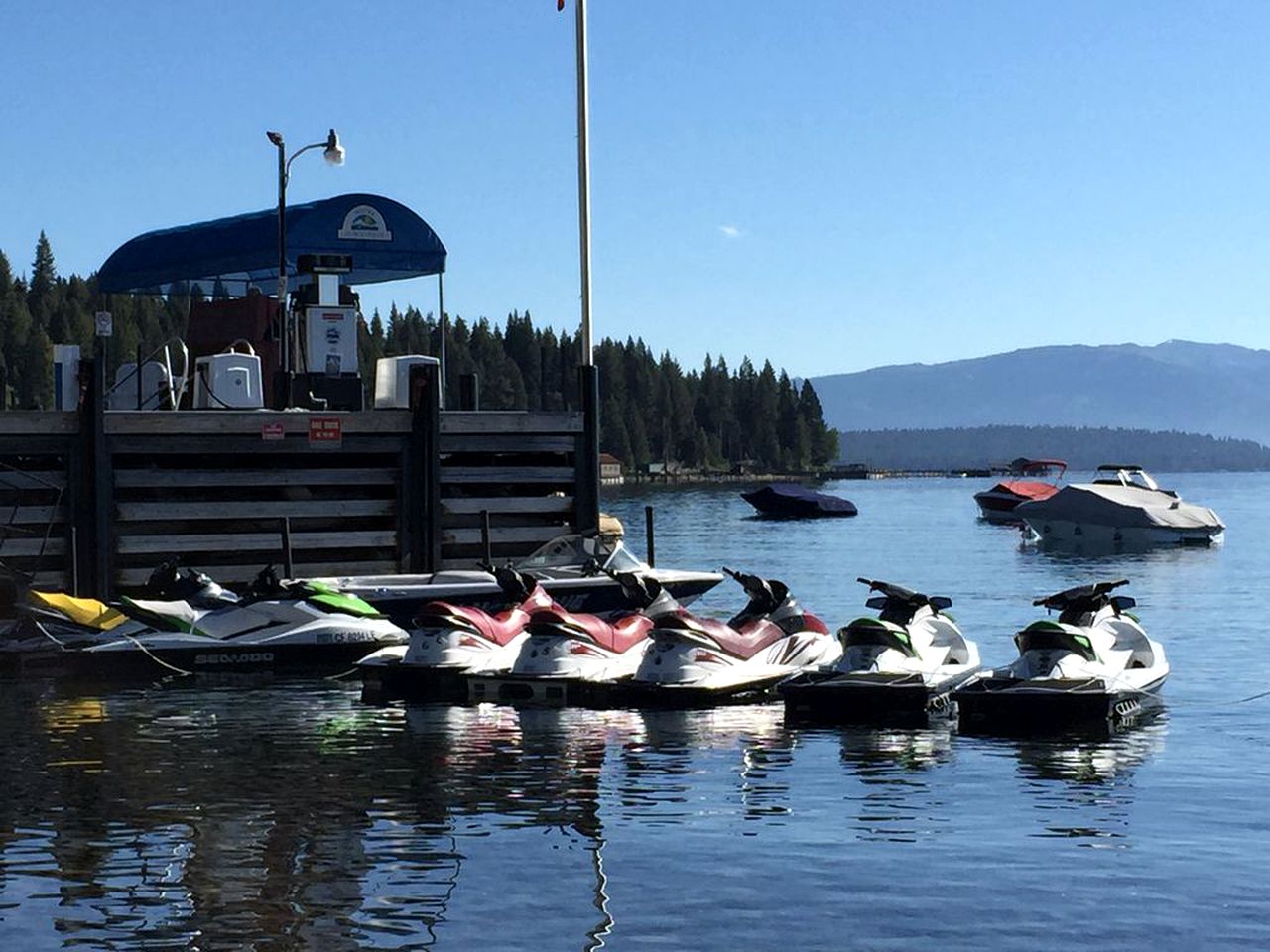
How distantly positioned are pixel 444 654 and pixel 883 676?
531cm

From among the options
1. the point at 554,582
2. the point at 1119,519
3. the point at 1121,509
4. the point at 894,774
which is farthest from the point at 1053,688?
the point at 1121,509

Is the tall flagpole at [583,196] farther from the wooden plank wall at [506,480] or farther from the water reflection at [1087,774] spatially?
the water reflection at [1087,774]

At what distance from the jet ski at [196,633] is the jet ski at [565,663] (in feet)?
12.7

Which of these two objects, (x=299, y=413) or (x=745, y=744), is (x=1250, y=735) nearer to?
(x=745, y=744)

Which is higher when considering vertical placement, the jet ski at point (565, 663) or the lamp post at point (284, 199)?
the lamp post at point (284, 199)

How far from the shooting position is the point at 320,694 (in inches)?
950

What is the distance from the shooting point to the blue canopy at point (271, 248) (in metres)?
39.6

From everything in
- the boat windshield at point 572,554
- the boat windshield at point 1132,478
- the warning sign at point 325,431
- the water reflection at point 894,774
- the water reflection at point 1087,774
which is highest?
the warning sign at point 325,431

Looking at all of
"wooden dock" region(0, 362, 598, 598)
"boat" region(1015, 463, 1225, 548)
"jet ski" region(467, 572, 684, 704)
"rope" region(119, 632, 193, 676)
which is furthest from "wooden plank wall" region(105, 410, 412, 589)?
"boat" region(1015, 463, 1225, 548)

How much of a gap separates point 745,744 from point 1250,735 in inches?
231

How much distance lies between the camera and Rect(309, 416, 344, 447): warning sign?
1202 inches

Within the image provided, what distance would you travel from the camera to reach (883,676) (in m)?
20.7

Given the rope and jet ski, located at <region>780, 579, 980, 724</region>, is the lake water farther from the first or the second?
jet ski, located at <region>780, 579, 980, 724</region>

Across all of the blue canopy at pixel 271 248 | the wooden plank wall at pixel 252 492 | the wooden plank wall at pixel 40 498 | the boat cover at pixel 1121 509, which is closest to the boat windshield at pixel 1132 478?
the boat cover at pixel 1121 509
